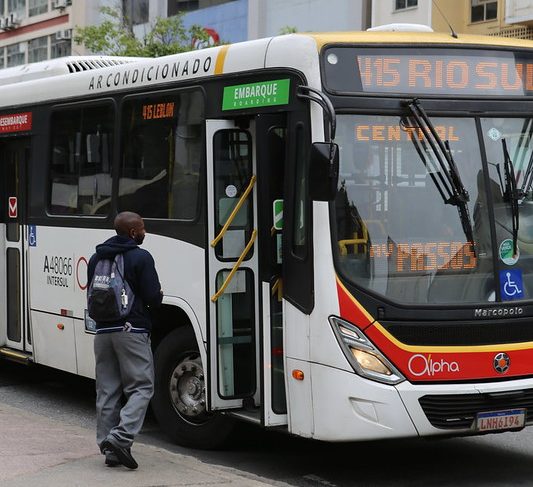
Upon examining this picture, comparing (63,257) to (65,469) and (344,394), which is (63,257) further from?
(344,394)

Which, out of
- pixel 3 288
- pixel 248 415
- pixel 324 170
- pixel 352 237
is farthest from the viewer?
pixel 3 288

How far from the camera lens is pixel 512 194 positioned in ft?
24.2

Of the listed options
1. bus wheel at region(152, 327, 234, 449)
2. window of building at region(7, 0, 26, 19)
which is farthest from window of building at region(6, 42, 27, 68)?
bus wheel at region(152, 327, 234, 449)

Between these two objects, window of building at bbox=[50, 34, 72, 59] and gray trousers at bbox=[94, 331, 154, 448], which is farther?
window of building at bbox=[50, 34, 72, 59]

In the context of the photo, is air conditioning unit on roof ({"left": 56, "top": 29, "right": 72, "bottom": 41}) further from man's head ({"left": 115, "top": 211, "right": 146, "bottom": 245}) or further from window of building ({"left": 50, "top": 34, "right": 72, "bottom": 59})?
man's head ({"left": 115, "top": 211, "right": 146, "bottom": 245})

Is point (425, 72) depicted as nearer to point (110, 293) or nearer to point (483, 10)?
point (110, 293)

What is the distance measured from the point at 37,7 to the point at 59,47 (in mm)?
3800

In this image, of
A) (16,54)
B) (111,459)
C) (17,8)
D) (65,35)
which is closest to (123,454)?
(111,459)

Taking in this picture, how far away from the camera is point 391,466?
8.21 meters

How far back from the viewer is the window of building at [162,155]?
331 inches

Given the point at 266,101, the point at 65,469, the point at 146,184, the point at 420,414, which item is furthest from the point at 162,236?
the point at 420,414

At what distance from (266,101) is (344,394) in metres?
2.08

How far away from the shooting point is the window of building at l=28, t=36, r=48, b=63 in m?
51.6

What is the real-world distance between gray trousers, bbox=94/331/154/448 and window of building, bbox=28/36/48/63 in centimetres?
4534
